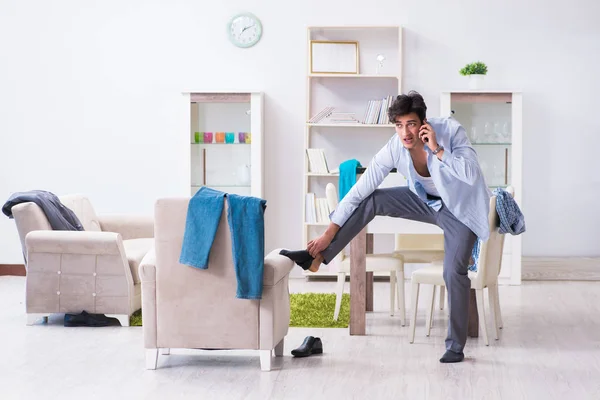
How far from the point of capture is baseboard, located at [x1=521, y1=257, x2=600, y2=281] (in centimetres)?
731

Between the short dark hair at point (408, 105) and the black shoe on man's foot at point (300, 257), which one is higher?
the short dark hair at point (408, 105)

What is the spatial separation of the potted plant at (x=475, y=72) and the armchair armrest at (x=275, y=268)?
11.0 ft

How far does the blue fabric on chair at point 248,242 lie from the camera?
4.14 metres

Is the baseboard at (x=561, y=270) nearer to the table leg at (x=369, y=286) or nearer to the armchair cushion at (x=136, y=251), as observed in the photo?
the table leg at (x=369, y=286)

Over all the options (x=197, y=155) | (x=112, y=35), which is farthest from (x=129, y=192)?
(x=112, y=35)

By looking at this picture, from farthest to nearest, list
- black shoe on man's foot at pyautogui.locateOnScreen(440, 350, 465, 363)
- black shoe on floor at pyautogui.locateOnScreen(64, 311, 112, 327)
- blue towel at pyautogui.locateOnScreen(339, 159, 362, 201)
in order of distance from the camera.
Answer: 1. blue towel at pyautogui.locateOnScreen(339, 159, 362, 201)
2. black shoe on floor at pyautogui.locateOnScreen(64, 311, 112, 327)
3. black shoe on man's foot at pyautogui.locateOnScreen(440, 350, 465, 363)

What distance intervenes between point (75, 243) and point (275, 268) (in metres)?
1.74

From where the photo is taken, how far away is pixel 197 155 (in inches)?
292

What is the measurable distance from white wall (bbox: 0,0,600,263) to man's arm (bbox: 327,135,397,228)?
9.85ft

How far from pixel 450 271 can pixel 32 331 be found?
8.22ft

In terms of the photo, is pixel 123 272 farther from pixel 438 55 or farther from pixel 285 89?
pixel 438 55

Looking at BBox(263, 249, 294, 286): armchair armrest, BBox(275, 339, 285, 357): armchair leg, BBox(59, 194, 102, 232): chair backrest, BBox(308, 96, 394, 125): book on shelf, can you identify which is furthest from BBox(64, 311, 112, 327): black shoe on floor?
BBox(308, 96, 394, 125): book on shelf

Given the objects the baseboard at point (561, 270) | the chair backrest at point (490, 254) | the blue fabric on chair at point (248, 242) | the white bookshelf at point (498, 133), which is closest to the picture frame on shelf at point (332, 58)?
the white bookshelf at point (498, 133)

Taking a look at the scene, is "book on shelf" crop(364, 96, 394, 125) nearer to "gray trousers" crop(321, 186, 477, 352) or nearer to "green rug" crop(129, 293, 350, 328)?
"green rug" crop(129, 293, 350, 328)
